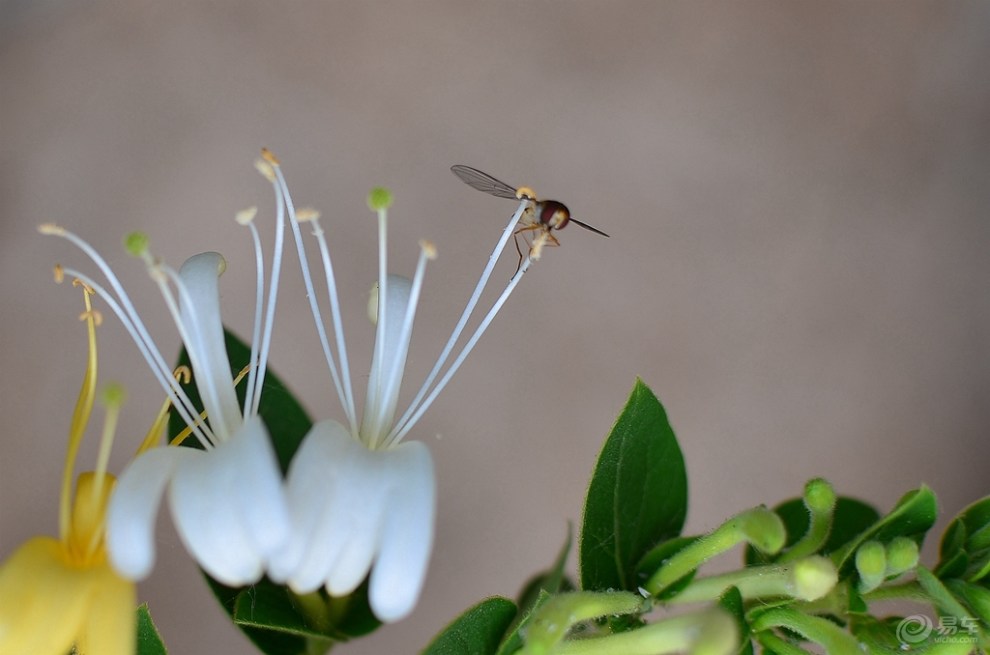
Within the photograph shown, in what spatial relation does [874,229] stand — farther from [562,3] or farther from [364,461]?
[364,461]

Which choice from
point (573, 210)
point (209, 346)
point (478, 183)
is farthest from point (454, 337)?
point (573, 210)

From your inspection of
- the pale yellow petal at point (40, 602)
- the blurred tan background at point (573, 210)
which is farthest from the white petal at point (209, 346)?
the blurred tan background at point (573, 210)

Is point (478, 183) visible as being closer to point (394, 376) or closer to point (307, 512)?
point (394, 376)

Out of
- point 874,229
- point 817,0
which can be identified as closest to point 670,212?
point 874,229

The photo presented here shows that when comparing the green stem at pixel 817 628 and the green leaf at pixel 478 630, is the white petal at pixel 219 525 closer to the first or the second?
the green leaf at pixel 478 630

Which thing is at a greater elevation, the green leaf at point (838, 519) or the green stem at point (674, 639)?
the green leaf at point (838, 519)

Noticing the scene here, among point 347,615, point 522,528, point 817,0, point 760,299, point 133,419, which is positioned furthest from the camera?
point 817,0
